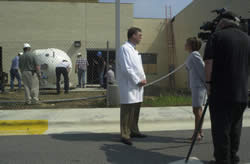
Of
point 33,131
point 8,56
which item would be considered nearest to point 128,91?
point 33,131

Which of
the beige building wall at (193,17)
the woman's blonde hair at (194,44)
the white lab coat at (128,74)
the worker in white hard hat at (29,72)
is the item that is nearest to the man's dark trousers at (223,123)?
the white lab coat at (128,74)

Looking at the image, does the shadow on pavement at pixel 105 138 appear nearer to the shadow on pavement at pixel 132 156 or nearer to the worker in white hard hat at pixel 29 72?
the shadow on pavement at pixel 132 156

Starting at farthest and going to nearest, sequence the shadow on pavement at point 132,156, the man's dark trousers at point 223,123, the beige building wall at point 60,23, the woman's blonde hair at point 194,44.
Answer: the beige building wall at point 60,23 → the woman's blonde hair at point 194,44 → the shadow on pavement at point 132,156 → the man's dark trousers at point 223,123

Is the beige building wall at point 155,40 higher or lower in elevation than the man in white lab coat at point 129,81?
higher

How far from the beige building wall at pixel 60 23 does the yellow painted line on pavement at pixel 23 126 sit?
10403 mm

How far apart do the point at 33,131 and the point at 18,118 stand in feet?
2.69

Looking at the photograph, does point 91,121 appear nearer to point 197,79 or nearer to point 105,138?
point 105,138

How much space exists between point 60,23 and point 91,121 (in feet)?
39.1

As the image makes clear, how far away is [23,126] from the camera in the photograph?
5.75m

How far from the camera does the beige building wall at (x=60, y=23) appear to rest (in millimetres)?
15961

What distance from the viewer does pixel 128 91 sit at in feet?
13.8

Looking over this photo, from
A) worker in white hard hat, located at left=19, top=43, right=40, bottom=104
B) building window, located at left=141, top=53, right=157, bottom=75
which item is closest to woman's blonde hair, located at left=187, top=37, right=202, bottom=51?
worker in white hard hat, located at left=19, top=43, right=40, bottom=104

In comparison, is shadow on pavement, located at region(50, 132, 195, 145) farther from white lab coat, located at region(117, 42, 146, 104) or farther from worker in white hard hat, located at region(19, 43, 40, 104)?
worker in white hard hat, located at region(19, 43, 40, 104)

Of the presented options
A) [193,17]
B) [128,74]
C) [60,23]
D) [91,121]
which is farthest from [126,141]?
[60,23]
